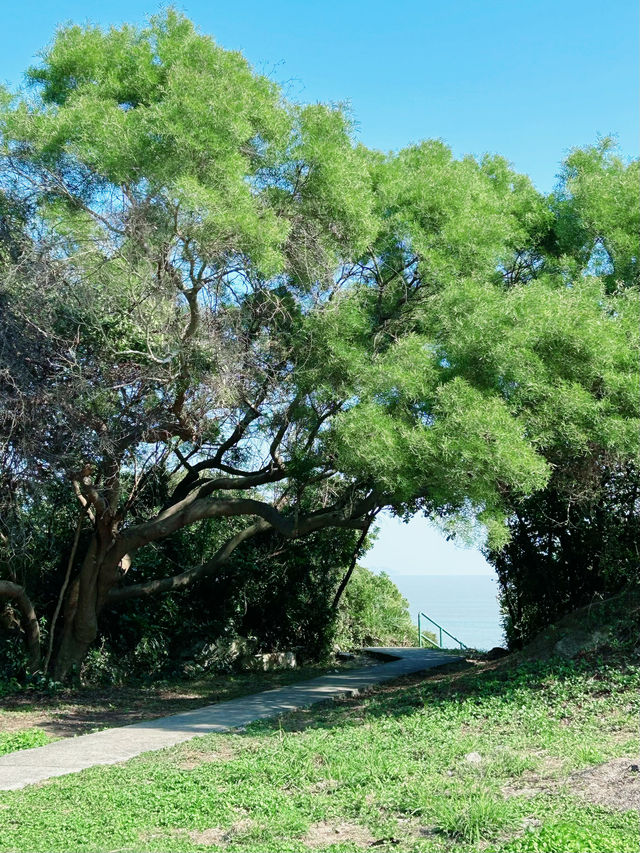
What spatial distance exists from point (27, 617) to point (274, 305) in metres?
6.35

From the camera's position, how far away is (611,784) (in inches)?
210

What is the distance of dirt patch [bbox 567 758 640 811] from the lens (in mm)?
5008

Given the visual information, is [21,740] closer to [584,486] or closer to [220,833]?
[220,833]

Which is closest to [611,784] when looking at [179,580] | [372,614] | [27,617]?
[179,580]

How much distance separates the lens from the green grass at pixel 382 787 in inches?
190

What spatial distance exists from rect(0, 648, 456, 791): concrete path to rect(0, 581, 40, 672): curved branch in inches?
137

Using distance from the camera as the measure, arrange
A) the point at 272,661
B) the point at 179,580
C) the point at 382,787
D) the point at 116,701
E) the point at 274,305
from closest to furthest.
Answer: the point at 382,787
the point at 274,305
the point at 116,701
the point at 179,580
the point at 272,661

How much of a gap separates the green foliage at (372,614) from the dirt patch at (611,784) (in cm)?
1184

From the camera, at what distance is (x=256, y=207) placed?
32.2ft

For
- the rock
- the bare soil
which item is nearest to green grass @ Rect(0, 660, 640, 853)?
the bare soil

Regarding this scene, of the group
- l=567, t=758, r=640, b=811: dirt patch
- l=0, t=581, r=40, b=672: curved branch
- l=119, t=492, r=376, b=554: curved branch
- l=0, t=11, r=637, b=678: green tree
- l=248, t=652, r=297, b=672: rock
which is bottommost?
l=567, t=758, r=640, b=811: dirt patch

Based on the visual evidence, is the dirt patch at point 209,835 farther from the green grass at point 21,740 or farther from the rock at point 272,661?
the rock at point 272,661

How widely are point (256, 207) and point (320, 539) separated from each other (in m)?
8.43

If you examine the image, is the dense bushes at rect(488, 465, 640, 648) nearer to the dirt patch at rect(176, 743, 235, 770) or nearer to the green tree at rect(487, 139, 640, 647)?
the green tree at rect(487, 139, 640, 647)
